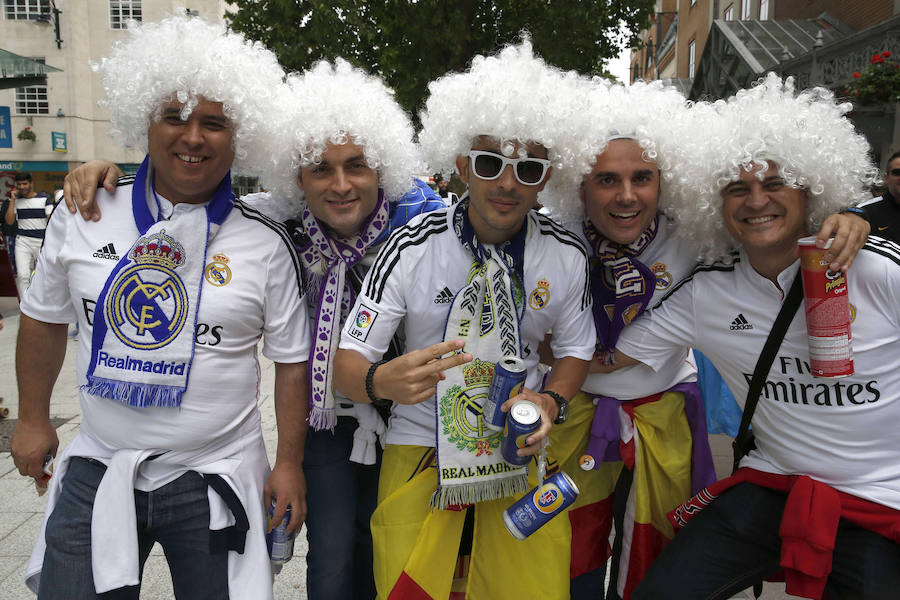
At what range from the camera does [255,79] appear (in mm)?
2297

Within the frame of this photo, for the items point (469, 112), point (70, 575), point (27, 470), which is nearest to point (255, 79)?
point (469, 112)

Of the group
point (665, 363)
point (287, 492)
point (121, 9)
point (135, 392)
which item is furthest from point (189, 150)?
point (121, 9)

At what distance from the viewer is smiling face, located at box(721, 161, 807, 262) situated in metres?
2.26

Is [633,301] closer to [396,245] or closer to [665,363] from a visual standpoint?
[665,363]

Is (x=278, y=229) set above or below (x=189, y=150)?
below

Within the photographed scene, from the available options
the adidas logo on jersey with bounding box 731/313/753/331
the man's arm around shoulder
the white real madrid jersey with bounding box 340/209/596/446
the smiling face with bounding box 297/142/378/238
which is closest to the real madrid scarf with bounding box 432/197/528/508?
the white real madrid jersey with bounding box 340/209/596/446

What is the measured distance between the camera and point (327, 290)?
243cm

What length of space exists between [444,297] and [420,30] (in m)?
11.0

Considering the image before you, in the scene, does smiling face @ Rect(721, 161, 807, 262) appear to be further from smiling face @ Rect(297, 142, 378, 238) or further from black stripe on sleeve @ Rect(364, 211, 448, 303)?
smiling face @ Rect(297, 142, 378, 238)

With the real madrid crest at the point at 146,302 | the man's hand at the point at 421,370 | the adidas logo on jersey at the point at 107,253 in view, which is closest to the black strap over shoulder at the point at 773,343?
the man's hand at the point at 421,370

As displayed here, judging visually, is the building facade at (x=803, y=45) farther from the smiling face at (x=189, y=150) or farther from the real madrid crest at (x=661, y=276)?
the smiling face at (x=189, y=150)

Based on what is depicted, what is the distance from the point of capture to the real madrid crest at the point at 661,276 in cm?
260

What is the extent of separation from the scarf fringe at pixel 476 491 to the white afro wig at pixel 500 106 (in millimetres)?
1174

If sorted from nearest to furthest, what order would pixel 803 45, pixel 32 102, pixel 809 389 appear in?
pixel 809 389, pixel 803 45, pixel 32 102
